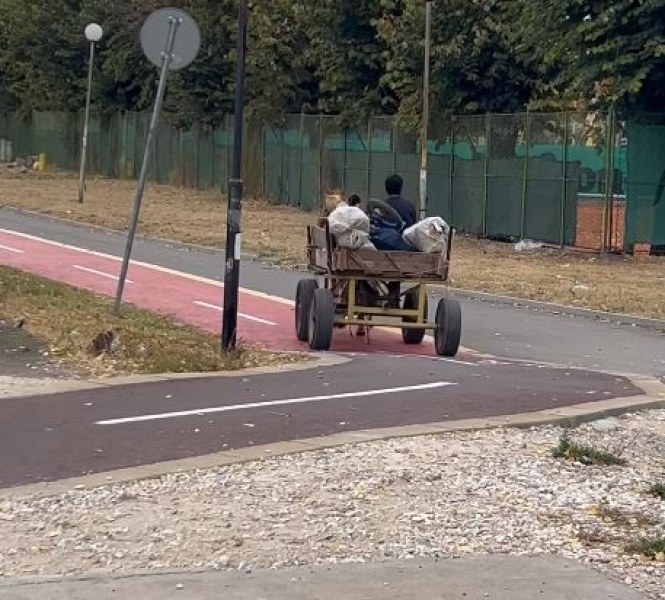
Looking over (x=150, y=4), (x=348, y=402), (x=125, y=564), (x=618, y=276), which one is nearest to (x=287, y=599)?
(x=125, y=564)

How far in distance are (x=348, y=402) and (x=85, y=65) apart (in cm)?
4286

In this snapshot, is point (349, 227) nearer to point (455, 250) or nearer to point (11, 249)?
point (11, 249)

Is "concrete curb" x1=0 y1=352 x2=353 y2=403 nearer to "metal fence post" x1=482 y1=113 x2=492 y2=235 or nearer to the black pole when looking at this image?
the black pole

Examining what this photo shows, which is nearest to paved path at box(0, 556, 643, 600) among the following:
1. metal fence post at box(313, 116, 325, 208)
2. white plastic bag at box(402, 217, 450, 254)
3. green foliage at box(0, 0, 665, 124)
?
white plastic bag at box(402, 217, 450, 254)

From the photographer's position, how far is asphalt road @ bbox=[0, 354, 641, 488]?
7535mm

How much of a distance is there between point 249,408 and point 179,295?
327 inches

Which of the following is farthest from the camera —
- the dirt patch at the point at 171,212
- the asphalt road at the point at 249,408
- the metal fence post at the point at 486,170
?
the metal fence post at the point at 486,170

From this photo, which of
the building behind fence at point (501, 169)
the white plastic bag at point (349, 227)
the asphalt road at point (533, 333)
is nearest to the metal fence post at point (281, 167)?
the building behind fence at point (501, 169)

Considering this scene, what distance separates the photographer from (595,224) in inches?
974

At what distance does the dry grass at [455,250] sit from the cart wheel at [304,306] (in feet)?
16.5

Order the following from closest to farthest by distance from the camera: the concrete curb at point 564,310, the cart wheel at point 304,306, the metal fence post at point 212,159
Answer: the cart wheel at point 304,306, the concrete curb at point 564,310, the metal fence post at point 212,159

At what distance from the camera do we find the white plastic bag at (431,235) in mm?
12961

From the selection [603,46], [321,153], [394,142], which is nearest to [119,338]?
[603,46]

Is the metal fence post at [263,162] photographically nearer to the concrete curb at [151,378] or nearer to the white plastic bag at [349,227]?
the white plastic bag at [349,227]
